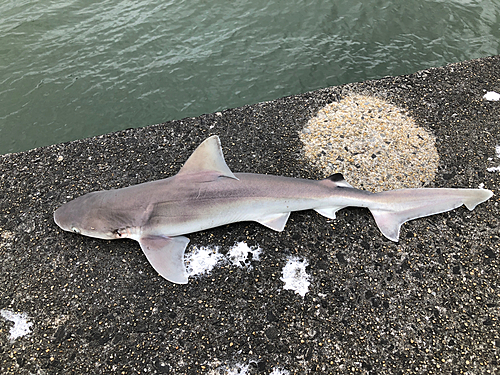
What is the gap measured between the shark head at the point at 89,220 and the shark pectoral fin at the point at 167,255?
31 centimetres

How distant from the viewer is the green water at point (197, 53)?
7.31 metres

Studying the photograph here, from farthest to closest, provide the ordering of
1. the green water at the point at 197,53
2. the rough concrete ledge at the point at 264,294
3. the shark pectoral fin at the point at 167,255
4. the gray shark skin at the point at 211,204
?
the green water at the point at 197,53 < the gray shark skin at the point at 211,204 < the shark pectoral fin at the point at 167,255 < the rough concrete ledge at the point at 264,294

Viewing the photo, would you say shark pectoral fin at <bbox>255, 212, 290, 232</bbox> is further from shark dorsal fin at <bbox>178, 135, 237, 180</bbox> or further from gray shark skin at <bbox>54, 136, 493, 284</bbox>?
shark dorsal fin at <bbox>178, 135, 237, 180</bbox>

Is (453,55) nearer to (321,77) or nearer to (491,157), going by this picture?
(321,77)

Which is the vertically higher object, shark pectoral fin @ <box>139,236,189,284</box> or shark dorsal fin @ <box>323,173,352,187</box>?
shark dorsal fin @ <box>323,173,352,187</box>

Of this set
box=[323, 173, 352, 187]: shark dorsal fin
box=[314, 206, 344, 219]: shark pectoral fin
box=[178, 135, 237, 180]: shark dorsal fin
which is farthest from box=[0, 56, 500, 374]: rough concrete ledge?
box=[178, 135, 237, 180]: shark dorsal fin

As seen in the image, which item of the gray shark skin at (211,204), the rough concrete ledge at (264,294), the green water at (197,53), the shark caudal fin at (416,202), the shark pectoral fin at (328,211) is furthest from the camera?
the green water at (197,53)

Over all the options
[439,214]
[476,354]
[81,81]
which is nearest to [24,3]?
[81,81]

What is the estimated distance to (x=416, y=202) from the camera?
337 cm

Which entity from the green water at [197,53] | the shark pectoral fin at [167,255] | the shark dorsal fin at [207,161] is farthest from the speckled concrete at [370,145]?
the green water at [197,53]

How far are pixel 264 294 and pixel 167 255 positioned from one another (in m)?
0.96

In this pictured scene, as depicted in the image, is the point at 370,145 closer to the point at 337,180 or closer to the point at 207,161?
the point at 337,180

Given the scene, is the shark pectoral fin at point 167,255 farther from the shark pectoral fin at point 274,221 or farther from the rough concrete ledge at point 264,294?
the shark pectoral fin at point 274,221

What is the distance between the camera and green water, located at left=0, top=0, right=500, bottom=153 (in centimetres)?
731
